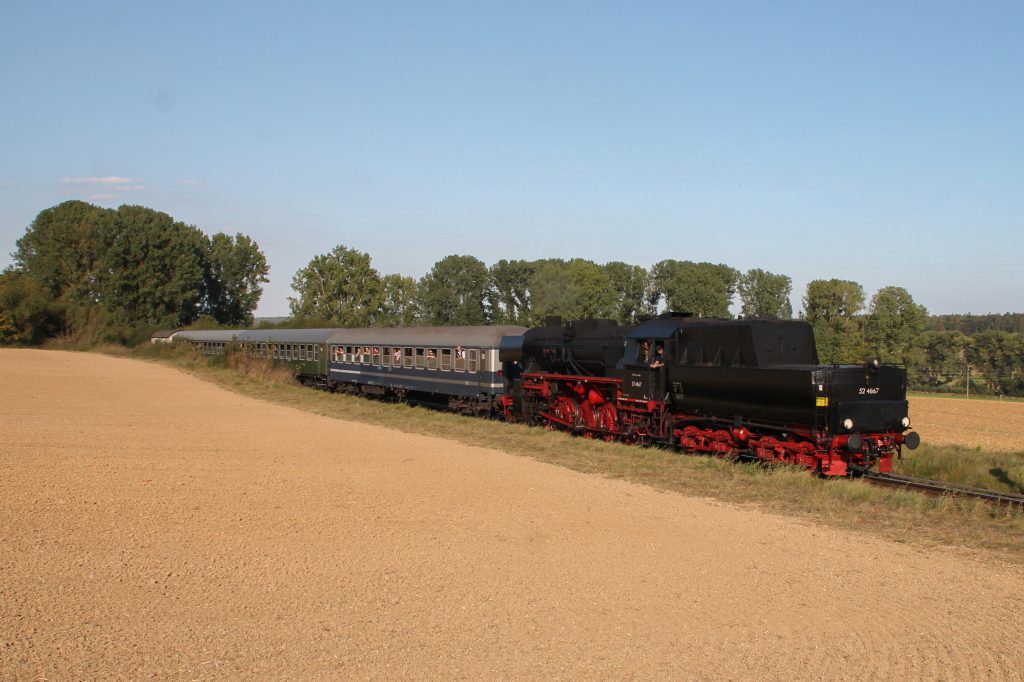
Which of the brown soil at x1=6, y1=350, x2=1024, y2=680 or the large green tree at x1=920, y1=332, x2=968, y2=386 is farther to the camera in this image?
the large green tree at x1=920, y1=332, x2=968, y2=386

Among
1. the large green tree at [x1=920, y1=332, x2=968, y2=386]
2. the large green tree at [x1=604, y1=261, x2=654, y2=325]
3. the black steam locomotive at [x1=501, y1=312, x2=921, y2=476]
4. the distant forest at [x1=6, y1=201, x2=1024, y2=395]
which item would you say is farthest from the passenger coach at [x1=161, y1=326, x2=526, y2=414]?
the large green tree at [x1=920, y1=332, x2=968, y2=386]

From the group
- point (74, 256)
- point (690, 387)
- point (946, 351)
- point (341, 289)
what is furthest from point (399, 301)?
point (690, 387)

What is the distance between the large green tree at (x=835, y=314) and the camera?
72562mm

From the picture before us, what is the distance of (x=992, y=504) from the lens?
12.8 m

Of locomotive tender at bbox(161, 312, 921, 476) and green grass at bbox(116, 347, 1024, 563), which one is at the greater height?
locomotive tender at bbox(161, 312, 921, 476)

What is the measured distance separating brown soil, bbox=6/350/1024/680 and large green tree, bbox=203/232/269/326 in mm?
99211

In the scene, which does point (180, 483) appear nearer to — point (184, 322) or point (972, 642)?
point (972, 642)

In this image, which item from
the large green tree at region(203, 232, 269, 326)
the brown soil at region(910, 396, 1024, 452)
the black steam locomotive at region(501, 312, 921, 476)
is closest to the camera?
the black steam locomotive at region(501, 312, 921, 476)

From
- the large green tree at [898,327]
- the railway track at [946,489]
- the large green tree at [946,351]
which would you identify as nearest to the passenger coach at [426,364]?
the railway track at [946,489]

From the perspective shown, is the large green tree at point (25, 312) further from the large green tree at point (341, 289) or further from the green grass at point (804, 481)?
the green grass at point (804, 481)

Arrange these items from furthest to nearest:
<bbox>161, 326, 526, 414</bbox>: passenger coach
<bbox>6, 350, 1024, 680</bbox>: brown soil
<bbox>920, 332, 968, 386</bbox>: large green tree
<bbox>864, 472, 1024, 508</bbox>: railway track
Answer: <bbox>920, 332, 968, 386</bbox>: large green tree
<bbox>161, 326, 526, 414</bbox>: passenger coach
<bbox>864, 472, 1024, 508</bbox>: railway track
<bbox>6, 350, 1024, 680</bbox>: brown soil

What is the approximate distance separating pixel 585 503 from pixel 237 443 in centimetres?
953

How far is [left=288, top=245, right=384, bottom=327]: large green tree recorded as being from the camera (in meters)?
90.5

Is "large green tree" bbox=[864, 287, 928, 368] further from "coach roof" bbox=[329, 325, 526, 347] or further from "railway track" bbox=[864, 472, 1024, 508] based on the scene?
"railway track" bbox=[864, 472, 1024, 508]
